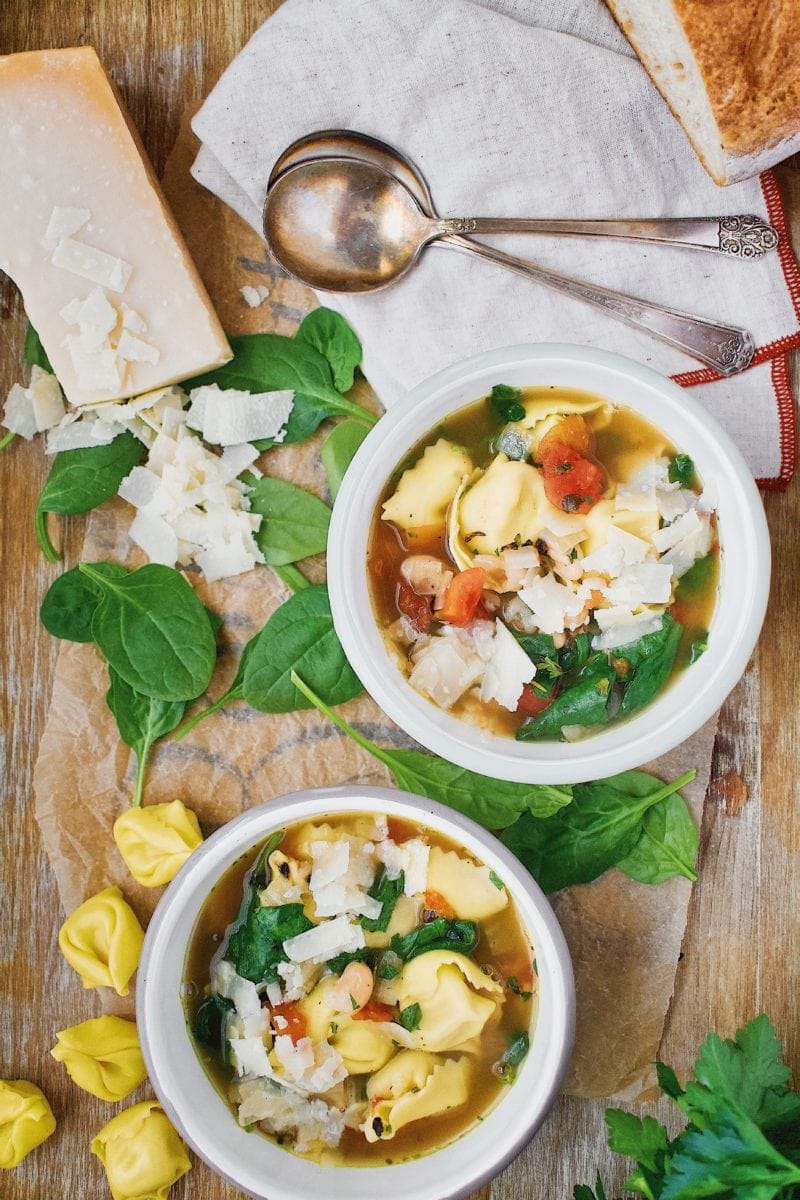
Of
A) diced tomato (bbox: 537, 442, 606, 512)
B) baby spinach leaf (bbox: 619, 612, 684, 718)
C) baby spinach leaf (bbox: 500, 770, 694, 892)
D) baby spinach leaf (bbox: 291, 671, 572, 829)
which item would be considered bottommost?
baby spinach leaf (bbox: 500, 770, 694, 892)

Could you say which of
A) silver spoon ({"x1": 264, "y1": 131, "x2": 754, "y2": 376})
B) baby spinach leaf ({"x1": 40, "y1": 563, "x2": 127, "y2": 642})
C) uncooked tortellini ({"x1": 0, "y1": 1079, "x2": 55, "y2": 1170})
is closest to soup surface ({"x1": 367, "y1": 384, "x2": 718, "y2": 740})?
silver spoon ({"x1": 264, "y1": 131, "x2": 754, "y2": 376})

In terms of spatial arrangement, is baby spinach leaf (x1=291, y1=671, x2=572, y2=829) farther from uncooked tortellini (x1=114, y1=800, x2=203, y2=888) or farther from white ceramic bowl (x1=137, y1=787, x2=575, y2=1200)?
uncooked tortellini (x1=114, y1=800, x2=203, y2=888)

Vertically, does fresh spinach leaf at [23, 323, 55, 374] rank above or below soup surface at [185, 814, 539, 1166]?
above

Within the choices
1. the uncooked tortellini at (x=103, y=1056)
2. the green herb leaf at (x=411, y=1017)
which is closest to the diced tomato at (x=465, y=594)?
the green herb leaf at (x=411, y=1017)

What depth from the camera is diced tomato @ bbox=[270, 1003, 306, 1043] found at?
2041 mm

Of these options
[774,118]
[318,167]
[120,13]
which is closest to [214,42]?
[120,13]

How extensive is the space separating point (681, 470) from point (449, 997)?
3.44ft

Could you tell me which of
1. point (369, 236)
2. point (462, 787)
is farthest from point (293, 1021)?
point (369, 236)

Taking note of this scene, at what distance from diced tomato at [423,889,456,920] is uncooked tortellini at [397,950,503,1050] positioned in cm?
7

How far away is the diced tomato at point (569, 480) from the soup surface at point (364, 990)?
0.67 metres

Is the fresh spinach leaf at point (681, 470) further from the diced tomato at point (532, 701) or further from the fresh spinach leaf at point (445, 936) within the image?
the fresh spinach leaf at point (445, 936)

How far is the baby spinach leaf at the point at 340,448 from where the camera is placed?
85.1 inches

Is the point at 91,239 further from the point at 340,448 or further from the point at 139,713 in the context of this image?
the point at 139,713

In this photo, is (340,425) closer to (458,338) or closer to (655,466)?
(458,338)
